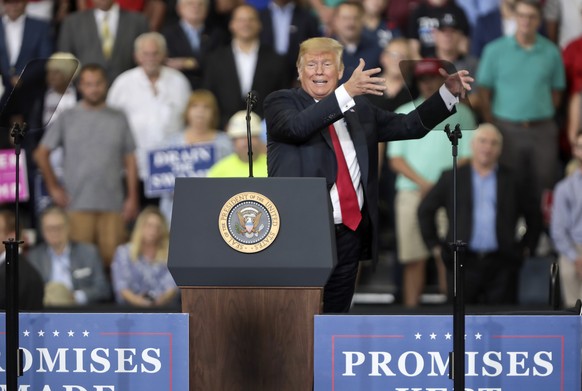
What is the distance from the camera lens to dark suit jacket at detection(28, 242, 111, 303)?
979cm

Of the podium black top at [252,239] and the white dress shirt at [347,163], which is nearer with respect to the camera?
the podium black top at [252,239]

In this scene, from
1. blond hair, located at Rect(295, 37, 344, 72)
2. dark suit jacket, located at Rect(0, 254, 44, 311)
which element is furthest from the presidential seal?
dark suit jacket, located at Rect(0, 254, 44, 311)

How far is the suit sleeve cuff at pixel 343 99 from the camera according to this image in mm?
5625

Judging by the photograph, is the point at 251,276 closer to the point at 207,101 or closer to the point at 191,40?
the point at 207,101

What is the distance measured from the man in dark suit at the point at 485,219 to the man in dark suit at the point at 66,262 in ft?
8.07

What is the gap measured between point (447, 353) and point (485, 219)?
167 inches

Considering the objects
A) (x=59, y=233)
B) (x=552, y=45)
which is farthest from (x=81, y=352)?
(x=552, y=45)

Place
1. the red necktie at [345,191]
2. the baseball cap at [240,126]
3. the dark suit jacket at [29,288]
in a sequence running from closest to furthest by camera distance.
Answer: the red necktie at [345,191]
the dark suit jacket at [29,288]
the baseball cap at [240,126]

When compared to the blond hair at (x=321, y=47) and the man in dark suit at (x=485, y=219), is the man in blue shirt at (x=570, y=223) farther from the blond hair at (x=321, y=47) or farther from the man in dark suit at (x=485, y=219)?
the blond hair at (x=321, y=47)

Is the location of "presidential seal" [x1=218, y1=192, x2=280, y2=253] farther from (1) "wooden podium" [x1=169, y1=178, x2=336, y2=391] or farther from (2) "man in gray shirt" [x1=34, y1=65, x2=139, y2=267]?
(2) "man in gray shirt" [x1=34, y1=65, x2=139, y2=267]

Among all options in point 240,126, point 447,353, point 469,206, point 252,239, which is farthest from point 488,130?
point 252,239

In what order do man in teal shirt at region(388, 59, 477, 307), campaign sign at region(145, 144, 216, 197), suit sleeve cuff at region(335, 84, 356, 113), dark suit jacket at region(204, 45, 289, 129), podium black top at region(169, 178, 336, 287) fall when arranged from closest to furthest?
podium black top at region(169, 178, 336, 287) → suit sleeve cuff at region(335, 84, 356, 113) → man in teal shirt at region(388, 59, 477, 307) → campaign sign at region(145, 144, 216, 197) → dark suit jacket at region(204, 45, 289, 129)

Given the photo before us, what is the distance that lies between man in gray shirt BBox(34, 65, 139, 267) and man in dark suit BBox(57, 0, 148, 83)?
19.3 inches

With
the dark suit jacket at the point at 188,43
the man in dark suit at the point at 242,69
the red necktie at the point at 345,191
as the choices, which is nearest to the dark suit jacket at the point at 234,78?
the man in dark suit at the point at 242,69
